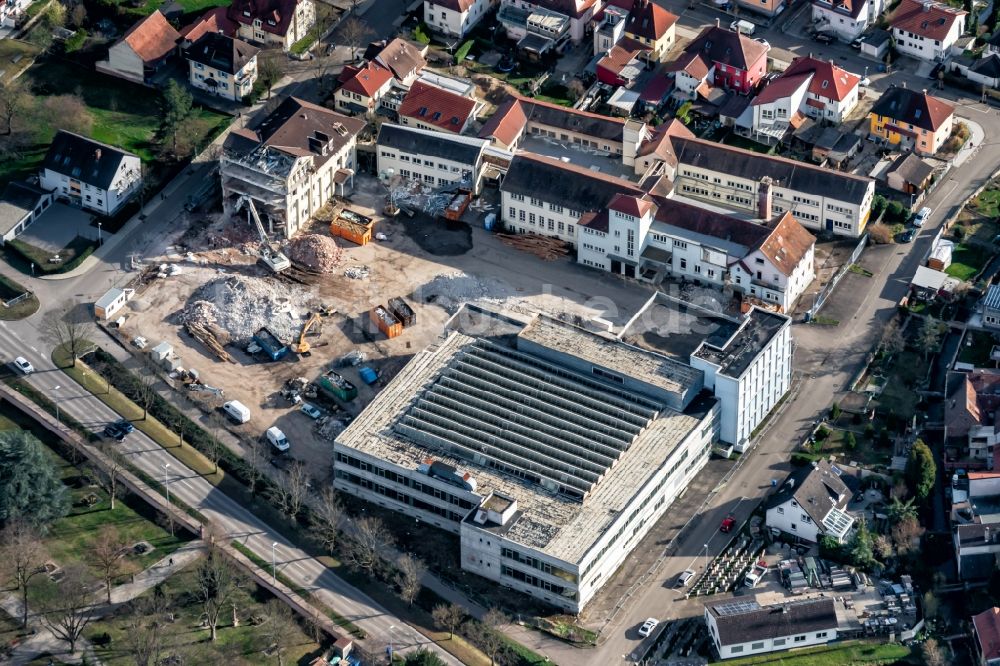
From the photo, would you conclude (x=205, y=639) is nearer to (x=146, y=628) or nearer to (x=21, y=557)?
(x=146, y=628)

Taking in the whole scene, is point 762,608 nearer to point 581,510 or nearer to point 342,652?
point 581,510

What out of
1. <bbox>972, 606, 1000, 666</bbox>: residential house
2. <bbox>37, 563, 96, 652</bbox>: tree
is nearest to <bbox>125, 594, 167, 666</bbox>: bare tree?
<bbox>37, 563, 96, 652</bbox>: tree

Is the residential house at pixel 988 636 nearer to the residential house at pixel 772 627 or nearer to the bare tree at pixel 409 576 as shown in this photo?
the residential house at pixel 772 627

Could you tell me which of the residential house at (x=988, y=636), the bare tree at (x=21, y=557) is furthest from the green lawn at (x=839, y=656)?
the bare tree at (x=21, y=557)

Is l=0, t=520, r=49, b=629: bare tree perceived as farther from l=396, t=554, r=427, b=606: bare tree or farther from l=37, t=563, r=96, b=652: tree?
l=396, t=554, r=427, b=606: bare tree

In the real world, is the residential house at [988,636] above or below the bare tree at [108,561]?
above

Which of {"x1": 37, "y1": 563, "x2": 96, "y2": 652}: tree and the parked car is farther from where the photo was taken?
the parked car
